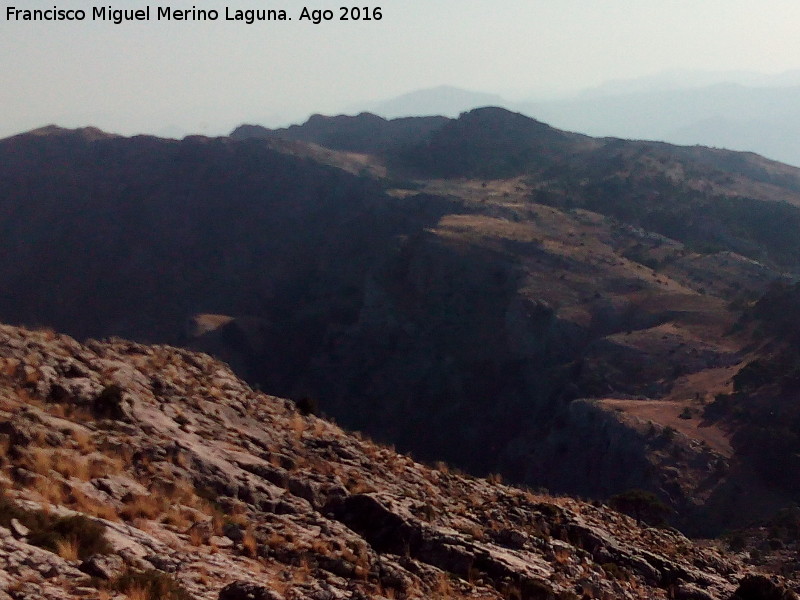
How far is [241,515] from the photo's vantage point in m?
16.3

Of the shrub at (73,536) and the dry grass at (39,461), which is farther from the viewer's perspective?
the dry grass at (39,461)

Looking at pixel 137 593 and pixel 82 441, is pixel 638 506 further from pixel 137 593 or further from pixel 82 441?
pixel 137 593

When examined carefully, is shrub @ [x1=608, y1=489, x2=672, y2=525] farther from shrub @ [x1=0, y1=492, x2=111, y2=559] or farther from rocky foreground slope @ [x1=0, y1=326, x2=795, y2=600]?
shrub @ [x1=0, y1=492, x2=111, y2=559]

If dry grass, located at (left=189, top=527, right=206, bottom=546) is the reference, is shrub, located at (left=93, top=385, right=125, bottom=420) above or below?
above

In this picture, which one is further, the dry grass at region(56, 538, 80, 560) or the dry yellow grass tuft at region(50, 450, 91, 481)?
the dry yellow grass tuft at region(50, 450, 91, 481)

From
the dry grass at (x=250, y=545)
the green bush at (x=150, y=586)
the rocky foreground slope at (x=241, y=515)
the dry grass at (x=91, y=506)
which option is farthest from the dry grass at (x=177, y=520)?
the green bush at (x=150, y=586)

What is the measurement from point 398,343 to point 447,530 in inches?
3371

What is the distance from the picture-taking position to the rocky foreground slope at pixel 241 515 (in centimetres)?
1229

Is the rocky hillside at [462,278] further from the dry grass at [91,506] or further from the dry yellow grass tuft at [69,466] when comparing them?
the dry grass at [91,506]

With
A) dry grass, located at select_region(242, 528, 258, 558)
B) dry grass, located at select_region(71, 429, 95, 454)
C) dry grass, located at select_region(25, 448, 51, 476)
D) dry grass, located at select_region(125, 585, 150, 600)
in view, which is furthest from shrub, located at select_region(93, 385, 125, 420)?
dry grass, located at select_region(125, 585, 150, 600)

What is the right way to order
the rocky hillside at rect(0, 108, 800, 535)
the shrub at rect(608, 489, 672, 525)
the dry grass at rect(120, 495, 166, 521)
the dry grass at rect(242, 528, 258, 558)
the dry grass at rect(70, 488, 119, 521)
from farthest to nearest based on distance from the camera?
the rocky hillside at rect(0, 108, 800, 535) → the shrub at rect(608, 489, 672, 525) → the dry grass at rect(242, 528, 258, 558) → the dry grass at rect(120, 495, 166, 521) → the dry grass at rect(70, 488, 119, 521)

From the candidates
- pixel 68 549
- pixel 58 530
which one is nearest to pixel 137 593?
pixel 68 549

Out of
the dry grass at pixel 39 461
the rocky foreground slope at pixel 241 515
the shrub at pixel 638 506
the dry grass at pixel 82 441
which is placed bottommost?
the shrub at pixel 638 506

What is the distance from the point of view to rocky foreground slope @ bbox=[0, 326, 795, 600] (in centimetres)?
1229
